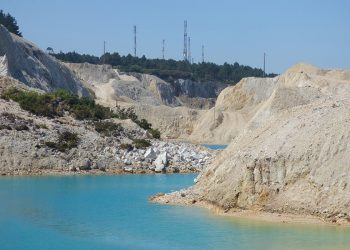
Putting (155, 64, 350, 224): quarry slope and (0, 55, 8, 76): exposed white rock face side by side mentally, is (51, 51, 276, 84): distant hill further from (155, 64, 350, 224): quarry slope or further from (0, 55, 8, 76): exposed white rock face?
(155, 64, 350, 224): quarry slope

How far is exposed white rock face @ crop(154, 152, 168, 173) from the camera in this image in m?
44.4

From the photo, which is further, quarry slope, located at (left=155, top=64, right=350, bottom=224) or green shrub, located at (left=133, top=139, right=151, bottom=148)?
green shrub, located at (left=133, top=139, right=151, bottom=148)

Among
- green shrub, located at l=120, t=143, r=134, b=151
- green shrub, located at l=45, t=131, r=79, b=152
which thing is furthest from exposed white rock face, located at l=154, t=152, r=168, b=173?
green shrub, located at l=45, t=131, r=79, b=152

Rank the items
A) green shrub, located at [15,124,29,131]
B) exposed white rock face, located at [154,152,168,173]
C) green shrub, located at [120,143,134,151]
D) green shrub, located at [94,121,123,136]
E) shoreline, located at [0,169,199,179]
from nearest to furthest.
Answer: shoreline, located at [0,169,199,179]
green shrub, located at [15,124,29,131]
exposed white rock face, located at [154,152,168,173]
green shrub, located at [120,143,134,151]
green shrub, located at [94,121,123,136]

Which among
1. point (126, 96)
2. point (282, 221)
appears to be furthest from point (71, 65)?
point (282, 221)

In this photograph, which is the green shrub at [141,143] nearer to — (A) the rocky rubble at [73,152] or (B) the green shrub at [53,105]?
(A) the rocky rubble at [73,152]

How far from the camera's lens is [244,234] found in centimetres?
2139

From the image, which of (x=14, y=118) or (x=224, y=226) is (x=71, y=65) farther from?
(x=224, y=226)

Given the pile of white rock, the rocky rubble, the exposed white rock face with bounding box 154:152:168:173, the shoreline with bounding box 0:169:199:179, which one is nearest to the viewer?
the shoreline with bounding box 0:169:199:179

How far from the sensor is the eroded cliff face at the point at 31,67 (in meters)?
71.9

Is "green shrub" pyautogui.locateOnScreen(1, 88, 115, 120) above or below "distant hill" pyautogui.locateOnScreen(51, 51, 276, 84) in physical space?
below

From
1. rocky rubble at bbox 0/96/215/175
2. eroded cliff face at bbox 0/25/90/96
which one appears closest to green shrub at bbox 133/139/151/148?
rocky rubble at bbox 0/96/215/175

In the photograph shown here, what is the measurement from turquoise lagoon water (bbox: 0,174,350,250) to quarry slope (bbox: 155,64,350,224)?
0.95 metres

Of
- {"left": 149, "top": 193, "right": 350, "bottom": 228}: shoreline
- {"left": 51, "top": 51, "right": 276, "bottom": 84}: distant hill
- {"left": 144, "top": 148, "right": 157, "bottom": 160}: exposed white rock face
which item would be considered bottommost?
{"left": 149, "top": 193, "right": 350, "bottom": 228}: shoreline
